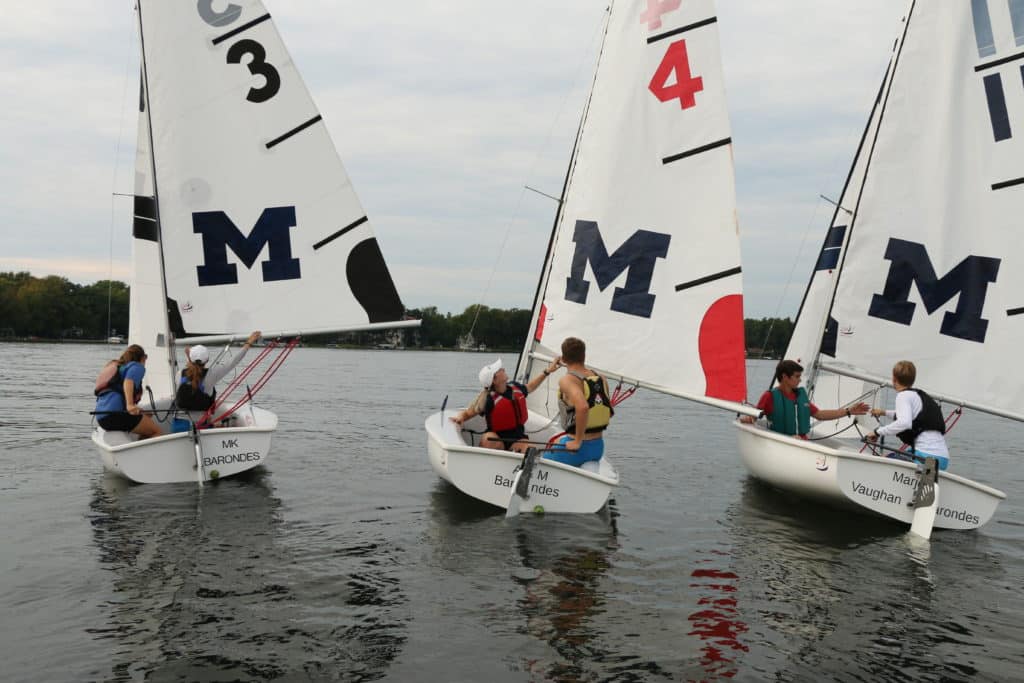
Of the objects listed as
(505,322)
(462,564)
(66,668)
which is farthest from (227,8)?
(505,322)

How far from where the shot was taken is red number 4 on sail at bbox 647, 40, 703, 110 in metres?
10.4

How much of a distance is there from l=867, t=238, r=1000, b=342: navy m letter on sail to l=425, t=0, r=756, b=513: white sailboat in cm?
214

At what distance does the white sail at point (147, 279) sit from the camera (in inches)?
422

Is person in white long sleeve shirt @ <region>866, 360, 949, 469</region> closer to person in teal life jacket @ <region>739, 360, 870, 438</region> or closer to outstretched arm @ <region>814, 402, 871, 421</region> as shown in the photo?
outstretched arm @ <region>814, 402, 871, 421</region>

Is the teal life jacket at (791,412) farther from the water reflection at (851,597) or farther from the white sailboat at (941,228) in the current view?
the water reflection at (851,597)

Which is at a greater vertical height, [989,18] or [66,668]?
A: [989,18]

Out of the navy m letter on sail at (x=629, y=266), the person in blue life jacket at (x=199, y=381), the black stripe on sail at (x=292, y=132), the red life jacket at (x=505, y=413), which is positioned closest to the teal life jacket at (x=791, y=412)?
the navy m letter on sail at (x=629, y=266)

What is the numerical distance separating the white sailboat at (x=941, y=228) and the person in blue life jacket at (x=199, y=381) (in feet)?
22.7

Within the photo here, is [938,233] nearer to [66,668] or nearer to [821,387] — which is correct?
[821,387]

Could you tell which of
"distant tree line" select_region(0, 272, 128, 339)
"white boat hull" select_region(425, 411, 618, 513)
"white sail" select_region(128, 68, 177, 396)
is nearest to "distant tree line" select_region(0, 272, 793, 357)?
"distant tree line" select_region(0, 272, 128, 339)

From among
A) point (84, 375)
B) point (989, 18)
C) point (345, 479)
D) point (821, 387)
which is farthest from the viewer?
point (84, 375)

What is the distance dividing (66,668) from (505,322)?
96968mm

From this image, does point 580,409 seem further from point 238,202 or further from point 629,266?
point 238,202

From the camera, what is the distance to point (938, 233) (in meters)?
10.6
